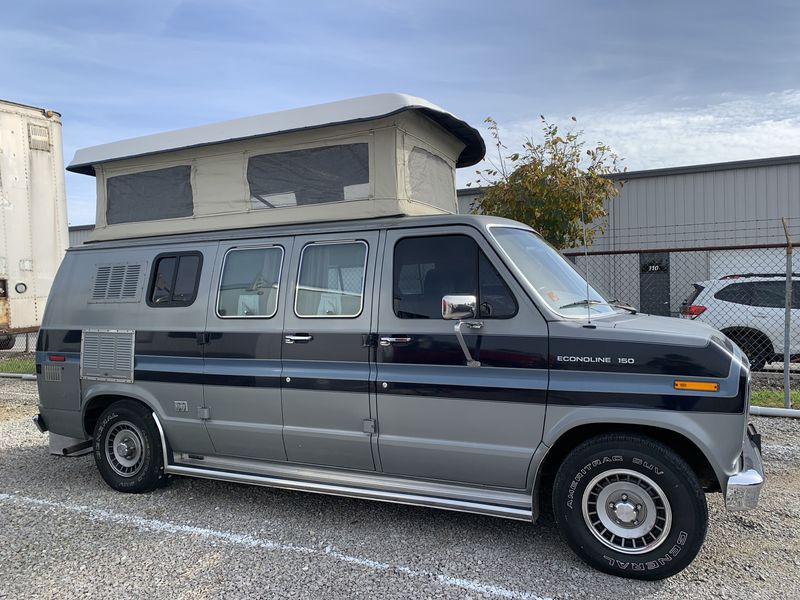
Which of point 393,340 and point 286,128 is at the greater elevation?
point 286,128

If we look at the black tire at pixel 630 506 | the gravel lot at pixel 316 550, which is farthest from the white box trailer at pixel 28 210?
the black tire at pixel 630 506

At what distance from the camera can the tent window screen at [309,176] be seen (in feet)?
15.8

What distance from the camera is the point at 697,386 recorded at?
3551 millimetres

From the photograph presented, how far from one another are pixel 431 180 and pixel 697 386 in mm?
2691

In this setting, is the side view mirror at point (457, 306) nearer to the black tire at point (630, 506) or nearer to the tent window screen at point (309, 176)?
the black tire at point (630, 506)

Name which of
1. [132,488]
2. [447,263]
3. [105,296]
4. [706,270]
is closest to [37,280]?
[105,296]

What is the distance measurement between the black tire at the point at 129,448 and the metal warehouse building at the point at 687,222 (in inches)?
409

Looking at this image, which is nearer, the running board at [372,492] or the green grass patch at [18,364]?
the running board at [372,492]

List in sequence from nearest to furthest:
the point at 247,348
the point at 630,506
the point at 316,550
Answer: the point at 630,506
the point at 316,550
the point at 247,348

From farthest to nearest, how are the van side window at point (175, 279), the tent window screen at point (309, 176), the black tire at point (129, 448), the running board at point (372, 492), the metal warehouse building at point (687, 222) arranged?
the metal warehouse building at point (687, 222) → the black tire at point (129, 448) → the van side window at point (175, 279) → the tent window screen at point (309, 176) → the running board at point (372, 492)

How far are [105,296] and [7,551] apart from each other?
2185mm

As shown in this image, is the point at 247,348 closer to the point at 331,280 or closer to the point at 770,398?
the point at 331,280

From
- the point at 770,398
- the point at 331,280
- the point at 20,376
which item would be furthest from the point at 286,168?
the point at 20,376

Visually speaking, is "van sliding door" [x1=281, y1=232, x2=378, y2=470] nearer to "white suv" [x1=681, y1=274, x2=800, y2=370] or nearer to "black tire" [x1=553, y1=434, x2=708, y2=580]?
"black tire" [x1=553, y1=434, x2=708, y2=580]
